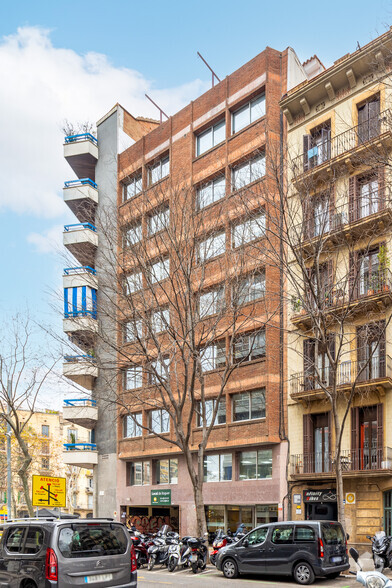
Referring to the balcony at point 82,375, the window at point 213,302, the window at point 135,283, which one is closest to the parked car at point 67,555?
the window at point 135,283

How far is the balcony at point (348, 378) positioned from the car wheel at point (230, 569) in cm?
698

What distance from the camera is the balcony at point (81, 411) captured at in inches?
1538

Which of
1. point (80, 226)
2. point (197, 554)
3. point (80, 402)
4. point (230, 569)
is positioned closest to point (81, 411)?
point (80, 402)

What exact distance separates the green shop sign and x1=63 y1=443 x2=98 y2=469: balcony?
18.5 feet

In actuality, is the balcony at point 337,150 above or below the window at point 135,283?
above

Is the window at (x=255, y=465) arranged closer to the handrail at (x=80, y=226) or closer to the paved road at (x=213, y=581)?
the paved road at (x=213, y=581)

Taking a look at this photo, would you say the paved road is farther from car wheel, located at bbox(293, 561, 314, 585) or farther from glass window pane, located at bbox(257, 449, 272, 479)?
glass window pane, located at bbox(257, 449, 272, 479)

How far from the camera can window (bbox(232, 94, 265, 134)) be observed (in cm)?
3169

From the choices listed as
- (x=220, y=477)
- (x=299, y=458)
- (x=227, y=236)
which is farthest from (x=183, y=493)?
(x=227, y=236)

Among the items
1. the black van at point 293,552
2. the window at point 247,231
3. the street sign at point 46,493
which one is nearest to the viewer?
the black van at point 293,552

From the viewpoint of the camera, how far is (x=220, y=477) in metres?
31.1

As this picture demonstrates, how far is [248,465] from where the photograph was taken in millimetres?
29906

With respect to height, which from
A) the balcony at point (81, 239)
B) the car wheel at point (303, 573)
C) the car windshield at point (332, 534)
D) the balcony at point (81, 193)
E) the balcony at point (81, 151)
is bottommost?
the car wheel at point (303, 573)

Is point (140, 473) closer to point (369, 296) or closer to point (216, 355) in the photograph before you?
point (216, 355)
